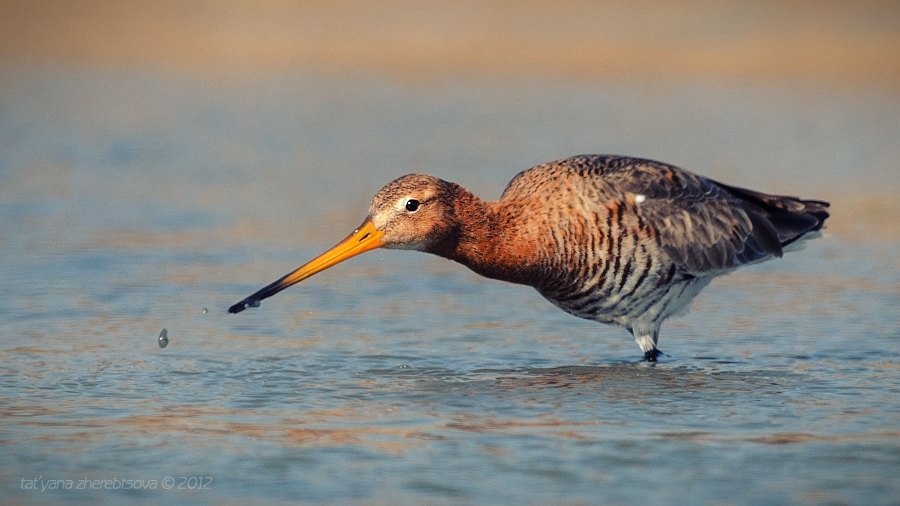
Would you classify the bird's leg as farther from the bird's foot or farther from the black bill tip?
the black bill tip

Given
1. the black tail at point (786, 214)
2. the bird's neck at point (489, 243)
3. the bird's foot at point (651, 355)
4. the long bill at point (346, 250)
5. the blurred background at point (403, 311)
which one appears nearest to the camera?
the blurred background at point (403, 311)

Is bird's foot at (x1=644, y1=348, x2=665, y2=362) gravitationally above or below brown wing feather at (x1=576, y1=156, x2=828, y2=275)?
below

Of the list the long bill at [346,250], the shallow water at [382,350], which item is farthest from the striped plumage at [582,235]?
the shallow water at [382,350]

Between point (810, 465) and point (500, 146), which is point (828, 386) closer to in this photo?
point (810, 465)

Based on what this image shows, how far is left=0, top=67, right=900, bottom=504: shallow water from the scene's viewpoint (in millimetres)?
6688

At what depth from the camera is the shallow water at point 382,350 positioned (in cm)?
669

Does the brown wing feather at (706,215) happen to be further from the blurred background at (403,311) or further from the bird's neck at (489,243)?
the bird's neck at (489,243)

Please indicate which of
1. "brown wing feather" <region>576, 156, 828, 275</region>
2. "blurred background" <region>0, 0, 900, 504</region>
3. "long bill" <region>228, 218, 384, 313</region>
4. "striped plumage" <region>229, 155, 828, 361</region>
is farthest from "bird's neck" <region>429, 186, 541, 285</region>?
"brown wing feather" <region>576, 156, 828, 275</region>

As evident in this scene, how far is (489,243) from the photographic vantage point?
28.8 feet

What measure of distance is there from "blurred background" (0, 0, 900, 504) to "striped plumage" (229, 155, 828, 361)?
1.56 feet

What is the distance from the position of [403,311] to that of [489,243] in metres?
2.02

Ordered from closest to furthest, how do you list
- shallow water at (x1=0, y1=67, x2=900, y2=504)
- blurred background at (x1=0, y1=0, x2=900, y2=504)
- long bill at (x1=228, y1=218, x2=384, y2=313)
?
1. shallow water at (x1=0, y1=67, x2=900, y2=504)
2. blurred background at (x1=0, y1=0, x2=900, y2=504)
3. long bill at (x1=228, y1=218, x2=384, y2=313)

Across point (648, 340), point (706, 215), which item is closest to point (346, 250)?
point (648, 340)

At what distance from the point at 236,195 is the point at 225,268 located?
3.61 metres
